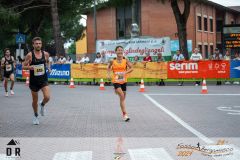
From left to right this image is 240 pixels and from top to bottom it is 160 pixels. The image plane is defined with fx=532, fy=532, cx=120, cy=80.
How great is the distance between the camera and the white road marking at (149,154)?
7.57m

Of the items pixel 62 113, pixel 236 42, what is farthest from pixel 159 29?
pixel 62 113

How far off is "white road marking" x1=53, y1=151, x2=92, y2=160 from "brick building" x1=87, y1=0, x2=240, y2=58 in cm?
3570

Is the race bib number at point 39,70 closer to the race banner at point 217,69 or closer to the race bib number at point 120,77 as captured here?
the race bib number at point 120,77

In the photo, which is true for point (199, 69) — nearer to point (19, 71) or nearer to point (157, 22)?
point (19, 71)

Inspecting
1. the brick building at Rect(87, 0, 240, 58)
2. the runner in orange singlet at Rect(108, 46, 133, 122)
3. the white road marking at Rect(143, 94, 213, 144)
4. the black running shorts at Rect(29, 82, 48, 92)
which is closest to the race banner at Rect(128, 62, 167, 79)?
the white road marking at Rect(143, 94, 213, 144)

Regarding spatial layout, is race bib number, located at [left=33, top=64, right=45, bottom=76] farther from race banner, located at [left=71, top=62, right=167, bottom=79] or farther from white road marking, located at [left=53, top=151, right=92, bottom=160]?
race banner, located at [left=71, top=62, right=167, bottom=79]

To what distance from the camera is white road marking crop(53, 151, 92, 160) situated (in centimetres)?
760

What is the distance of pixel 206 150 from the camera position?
8.05 m

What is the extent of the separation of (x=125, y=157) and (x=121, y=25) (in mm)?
42185

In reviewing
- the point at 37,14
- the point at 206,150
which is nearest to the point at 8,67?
the point at 206,150

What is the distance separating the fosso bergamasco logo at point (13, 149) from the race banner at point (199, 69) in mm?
18453

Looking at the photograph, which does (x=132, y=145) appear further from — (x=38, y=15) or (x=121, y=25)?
(x=121, y=25)

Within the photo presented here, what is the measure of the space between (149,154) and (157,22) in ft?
130

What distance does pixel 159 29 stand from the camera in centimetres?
4688
